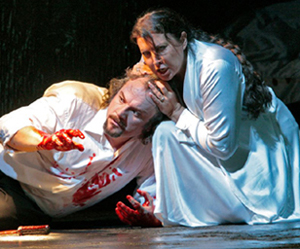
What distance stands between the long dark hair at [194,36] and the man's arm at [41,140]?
66 cm

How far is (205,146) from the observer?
2.82m

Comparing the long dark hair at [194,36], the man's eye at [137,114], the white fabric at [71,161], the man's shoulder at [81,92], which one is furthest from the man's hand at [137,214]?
the long dark hair at [194,36]

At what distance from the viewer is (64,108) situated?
319cm

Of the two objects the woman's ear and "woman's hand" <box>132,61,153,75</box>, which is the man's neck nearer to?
"woman's hand" <box>132,61,153,75</box>

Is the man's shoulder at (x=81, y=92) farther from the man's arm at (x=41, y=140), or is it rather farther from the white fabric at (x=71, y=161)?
the man's arm at (x=41, y=140)

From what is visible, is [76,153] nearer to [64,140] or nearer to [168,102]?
[64,140]

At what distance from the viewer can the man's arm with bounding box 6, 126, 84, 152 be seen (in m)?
2.73

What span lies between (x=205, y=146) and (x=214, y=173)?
19 centimetres

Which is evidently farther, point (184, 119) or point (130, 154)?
point (130, 154)

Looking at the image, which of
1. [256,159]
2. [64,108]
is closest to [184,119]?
[256,159]

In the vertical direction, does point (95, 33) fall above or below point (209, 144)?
above

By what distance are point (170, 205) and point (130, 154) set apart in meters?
0.47

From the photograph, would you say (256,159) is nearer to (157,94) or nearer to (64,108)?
(157,94)

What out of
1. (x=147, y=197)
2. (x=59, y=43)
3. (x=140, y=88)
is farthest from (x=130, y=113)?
(x=59, y=43)
